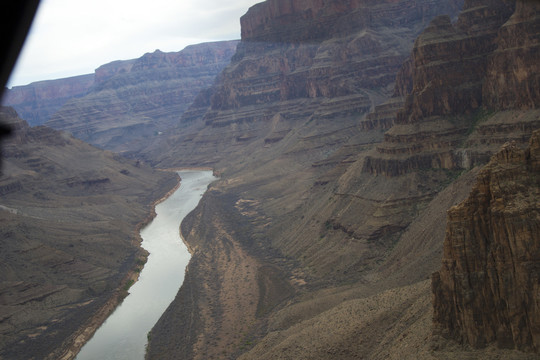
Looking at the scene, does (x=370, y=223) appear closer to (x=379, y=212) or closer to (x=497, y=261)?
(x=379, y=212)

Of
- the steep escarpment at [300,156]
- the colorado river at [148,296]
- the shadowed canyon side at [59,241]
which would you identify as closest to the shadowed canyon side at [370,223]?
the steep escarpment at [300,156]

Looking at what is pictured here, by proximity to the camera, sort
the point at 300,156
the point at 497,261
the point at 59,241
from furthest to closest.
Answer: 1. the point at 300,156
2. the point at 59,241
3. the point at 497,261

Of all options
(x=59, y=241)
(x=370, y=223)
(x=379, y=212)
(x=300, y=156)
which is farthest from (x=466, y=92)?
(x=300, y=156)

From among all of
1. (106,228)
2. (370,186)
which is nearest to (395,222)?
(370,186)

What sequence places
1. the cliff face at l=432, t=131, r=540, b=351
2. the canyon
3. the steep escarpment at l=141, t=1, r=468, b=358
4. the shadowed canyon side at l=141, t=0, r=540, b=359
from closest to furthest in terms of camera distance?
the cliff face at l=432, t=131, r=540, b=351 < the canyon < the shadowed canyon side at l=141, t=0, r=540, b=359 < the steep escarpment at l=141, t=1, r=468, b=358

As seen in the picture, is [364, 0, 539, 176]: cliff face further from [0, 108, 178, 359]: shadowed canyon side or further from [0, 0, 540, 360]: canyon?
[0, 108, 178, 359]: shadowed canyon side

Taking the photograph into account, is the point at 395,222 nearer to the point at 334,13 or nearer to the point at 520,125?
the point at 520,125

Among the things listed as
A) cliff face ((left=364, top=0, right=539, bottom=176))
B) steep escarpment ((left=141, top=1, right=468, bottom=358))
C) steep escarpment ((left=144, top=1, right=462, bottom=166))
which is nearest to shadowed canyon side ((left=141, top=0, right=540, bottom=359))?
cliff face ((left=364, top=0, right=539, bottom=176))
